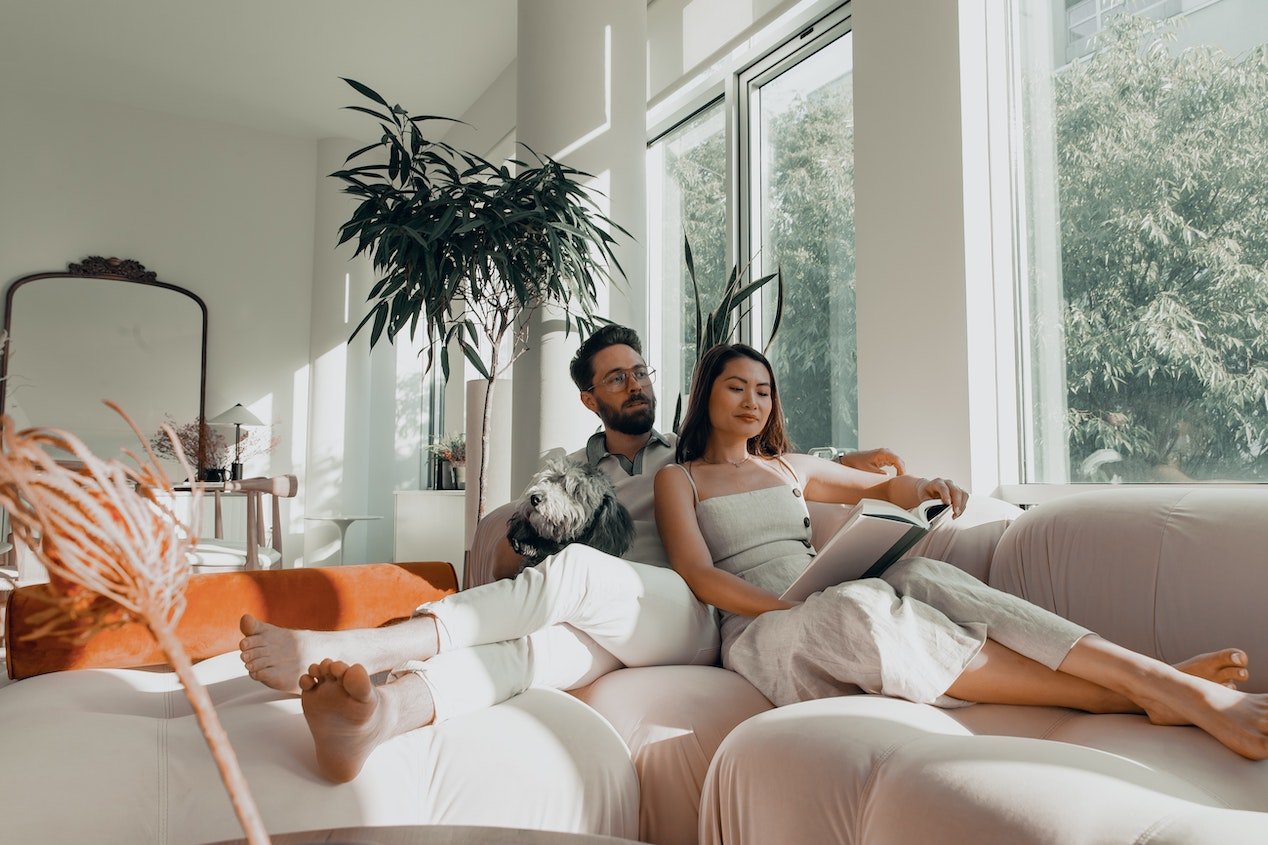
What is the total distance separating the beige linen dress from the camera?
1409 millimetres

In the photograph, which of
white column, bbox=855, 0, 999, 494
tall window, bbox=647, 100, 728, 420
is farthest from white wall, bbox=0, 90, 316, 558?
white column, bbox=855, 0, 999, 494

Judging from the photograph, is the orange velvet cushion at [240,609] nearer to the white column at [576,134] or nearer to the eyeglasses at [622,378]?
the eyeglasses at [622,378]

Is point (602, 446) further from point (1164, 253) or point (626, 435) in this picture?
point (1164, 253)

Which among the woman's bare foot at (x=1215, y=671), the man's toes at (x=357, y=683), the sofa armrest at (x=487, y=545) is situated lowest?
the woman's bare foot at (x=1215, y=671)

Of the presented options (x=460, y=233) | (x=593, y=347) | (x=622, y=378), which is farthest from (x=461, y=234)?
(x=622, y=378)

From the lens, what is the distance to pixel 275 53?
5656mm

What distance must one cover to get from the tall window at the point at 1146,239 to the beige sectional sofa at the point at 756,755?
1.96 feet

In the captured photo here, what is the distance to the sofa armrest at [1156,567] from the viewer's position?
4.69ft

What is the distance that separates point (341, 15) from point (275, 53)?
69 centimetres

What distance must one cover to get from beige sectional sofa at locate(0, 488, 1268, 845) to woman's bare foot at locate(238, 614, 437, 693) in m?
0.06

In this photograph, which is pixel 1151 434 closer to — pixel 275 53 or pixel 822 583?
pixel 822 583

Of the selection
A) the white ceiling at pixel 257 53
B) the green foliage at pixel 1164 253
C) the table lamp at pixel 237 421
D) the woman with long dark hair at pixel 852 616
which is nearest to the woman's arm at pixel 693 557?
the woman with long dark hair at pixel 852 616

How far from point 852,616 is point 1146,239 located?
1.44 m

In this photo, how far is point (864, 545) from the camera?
1.57 meters
